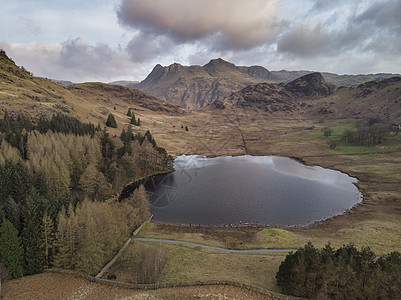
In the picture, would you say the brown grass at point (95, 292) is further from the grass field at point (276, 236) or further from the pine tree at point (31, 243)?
the grass field at point (276, 236)

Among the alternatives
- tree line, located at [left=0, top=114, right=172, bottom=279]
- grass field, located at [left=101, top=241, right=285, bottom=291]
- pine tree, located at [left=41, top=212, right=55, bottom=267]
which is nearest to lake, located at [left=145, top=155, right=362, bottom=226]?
tree line, located at [left=0, top=114, right=172, bottom=279]

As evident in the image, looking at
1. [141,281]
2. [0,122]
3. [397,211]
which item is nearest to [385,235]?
[397,211]

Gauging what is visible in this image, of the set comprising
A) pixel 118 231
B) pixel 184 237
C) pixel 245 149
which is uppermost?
pixel 245 149

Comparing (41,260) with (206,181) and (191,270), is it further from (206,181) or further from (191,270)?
(206,181)

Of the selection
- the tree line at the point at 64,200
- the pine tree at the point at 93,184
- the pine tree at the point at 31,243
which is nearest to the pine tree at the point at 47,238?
the tree line at the point at 64,200

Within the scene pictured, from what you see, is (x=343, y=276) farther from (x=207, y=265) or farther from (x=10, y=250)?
(x=10, y=250)

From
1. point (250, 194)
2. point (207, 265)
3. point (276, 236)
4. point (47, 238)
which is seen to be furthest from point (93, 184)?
point (276, 236)

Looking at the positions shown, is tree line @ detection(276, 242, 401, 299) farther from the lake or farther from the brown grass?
the lake
